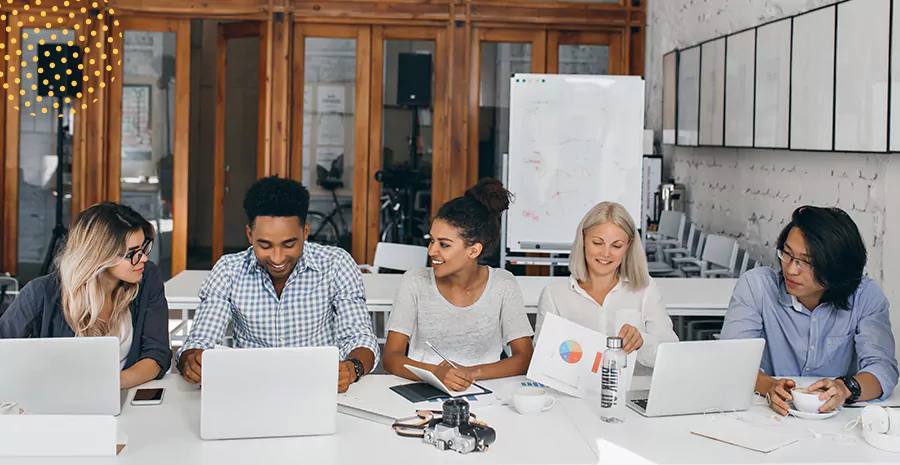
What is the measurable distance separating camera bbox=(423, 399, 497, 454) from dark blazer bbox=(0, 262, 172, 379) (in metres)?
1.00

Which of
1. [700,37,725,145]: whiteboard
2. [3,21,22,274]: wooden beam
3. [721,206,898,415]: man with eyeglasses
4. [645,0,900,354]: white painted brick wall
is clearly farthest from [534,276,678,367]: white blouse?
[3,21,22,274]: wooden beam

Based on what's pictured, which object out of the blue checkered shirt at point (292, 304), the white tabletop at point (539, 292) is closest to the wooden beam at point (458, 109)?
the white tabletop at point (539, 292)

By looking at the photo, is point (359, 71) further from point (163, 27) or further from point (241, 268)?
point (241, 268)

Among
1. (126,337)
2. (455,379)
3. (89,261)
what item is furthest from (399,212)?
(455,379)

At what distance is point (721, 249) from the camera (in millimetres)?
5520

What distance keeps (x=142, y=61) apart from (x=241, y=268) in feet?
16.5

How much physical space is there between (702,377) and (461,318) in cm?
99

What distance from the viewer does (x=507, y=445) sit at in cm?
213

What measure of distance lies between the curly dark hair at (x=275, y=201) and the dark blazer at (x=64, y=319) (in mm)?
379

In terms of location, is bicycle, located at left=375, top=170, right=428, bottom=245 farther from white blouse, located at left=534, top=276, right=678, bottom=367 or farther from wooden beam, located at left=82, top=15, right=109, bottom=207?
white blouse, located at left=534, top=276, right=678, bottom=367

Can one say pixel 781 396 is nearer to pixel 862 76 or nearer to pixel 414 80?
pixel 862 76

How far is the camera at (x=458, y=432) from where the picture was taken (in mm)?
2077

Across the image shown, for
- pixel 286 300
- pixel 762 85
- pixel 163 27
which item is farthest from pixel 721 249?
pixel 163 27

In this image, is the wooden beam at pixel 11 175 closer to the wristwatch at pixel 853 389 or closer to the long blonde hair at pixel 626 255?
the long blonde hair at pixel 626 255
